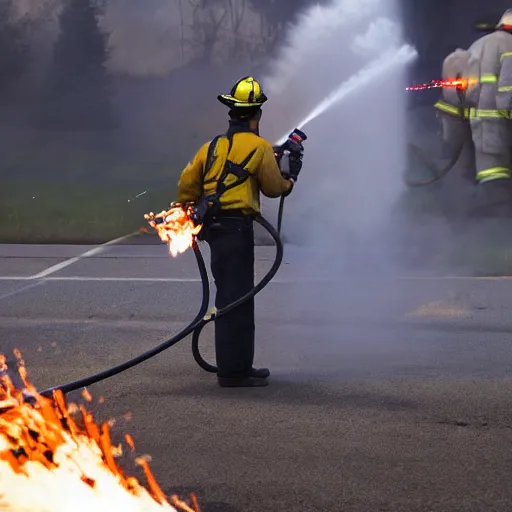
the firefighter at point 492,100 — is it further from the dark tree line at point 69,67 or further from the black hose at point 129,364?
the black hose at point 129,364

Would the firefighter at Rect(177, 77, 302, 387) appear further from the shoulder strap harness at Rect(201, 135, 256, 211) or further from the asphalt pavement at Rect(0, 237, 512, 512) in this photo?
the asphalt pavement at Rect(0, 237, 512, 512)

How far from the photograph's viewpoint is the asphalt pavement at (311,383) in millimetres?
4625

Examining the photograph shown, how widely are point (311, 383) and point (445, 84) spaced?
27.2 ft

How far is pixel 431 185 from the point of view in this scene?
46.3 ft

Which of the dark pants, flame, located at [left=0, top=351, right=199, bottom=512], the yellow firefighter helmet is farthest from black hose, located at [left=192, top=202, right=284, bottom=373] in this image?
flame, located at [left=0, top=351, right=199, bottom=512]

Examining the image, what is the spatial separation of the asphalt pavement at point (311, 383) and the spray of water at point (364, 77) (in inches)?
139

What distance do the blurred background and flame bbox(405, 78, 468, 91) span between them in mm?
91

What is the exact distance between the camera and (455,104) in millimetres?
13938

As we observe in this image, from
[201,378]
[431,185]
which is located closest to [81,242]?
[431,185]

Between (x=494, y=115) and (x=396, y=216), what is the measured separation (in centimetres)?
178

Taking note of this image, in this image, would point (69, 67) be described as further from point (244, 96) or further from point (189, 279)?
point (244, 96)

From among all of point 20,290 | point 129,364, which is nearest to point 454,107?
point 20,290

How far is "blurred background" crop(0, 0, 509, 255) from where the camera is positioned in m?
14.2

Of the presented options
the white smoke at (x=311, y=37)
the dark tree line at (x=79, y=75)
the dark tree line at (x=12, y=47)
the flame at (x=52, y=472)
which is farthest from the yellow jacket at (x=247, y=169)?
the dark tree line at (x=12, y=47)
